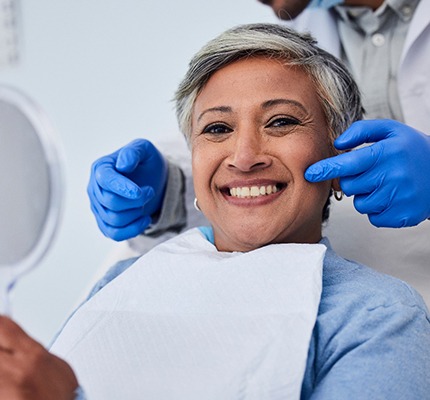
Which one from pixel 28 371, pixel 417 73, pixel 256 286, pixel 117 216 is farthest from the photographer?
pixel 417 73

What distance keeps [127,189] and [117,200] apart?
0.23 feet

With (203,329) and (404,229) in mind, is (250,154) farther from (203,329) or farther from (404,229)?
(404,229)

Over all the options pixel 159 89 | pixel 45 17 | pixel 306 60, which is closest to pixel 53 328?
pixel 159 89

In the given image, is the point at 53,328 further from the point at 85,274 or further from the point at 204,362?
the point at 204,362

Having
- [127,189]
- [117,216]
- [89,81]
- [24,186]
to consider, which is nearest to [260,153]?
[127,189]

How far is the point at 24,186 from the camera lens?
1.91 meters

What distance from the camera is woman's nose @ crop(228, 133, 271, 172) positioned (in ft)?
4.00

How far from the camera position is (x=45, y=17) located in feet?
9.45

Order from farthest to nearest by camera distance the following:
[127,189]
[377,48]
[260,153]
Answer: [377,48] < [127,189] < [260,153]

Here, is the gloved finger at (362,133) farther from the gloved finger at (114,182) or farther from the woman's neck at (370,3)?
the woman's neck at (370,3)

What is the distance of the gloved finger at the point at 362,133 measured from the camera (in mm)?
1266

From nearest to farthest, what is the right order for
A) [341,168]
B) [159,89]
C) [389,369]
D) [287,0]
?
[389,369], [341,168], [287,0], [159,89]

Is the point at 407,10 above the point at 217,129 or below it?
above

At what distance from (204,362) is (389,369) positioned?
0.92 feet
